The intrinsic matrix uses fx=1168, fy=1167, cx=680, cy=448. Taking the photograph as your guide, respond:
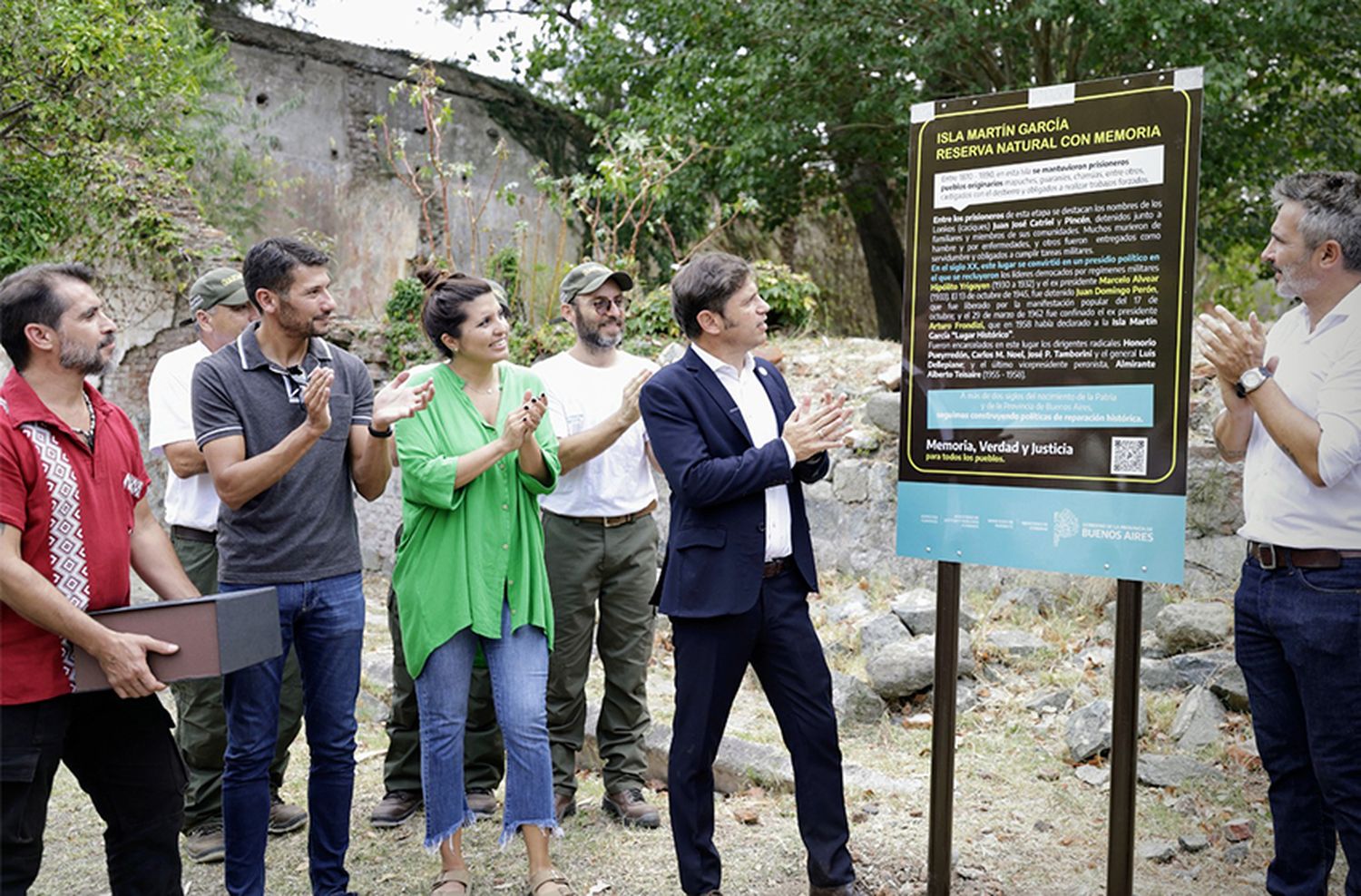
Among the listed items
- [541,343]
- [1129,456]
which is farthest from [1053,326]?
[541,343]

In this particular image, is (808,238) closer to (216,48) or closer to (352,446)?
(216,48)

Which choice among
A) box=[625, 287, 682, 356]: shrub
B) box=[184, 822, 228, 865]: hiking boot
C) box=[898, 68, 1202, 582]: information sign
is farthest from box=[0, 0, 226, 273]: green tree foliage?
box=[898, 68, 1202, 582]: information sign

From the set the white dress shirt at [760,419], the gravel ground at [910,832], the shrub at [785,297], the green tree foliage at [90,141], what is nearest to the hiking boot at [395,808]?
the gravel ground at [910,832]

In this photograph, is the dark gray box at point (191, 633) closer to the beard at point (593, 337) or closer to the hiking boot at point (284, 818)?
the hiking boot at point (284, 818)

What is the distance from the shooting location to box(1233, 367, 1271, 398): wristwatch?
9.73ft

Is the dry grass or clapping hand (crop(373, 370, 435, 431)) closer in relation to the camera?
clapping hand (crop(373, 370, 435, 431))

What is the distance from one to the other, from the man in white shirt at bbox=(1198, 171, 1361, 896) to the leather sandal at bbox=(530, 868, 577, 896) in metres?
2.15

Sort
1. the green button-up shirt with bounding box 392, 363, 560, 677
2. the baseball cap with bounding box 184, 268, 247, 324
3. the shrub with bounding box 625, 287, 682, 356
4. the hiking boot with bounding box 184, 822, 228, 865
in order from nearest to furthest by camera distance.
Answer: the green button-up shirt with bounding box 392, 363, 560, 677 < the hiking boot with bounding box 184, 822, 228, 865 < the baseball cap with bounding box 184, 268, 247, 324 < the shrub with bounding box 625, 287, 682, 356

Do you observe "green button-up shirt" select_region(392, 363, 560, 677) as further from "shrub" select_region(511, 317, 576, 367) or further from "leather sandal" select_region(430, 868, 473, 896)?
"shrub" select_region(511, 317, 576, 367)

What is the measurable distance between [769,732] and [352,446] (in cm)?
250

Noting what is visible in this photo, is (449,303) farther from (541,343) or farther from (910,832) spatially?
(541,343)

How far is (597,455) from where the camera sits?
440 cm

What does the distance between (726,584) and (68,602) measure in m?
1.73

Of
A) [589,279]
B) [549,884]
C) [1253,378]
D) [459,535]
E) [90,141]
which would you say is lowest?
[549,884]
